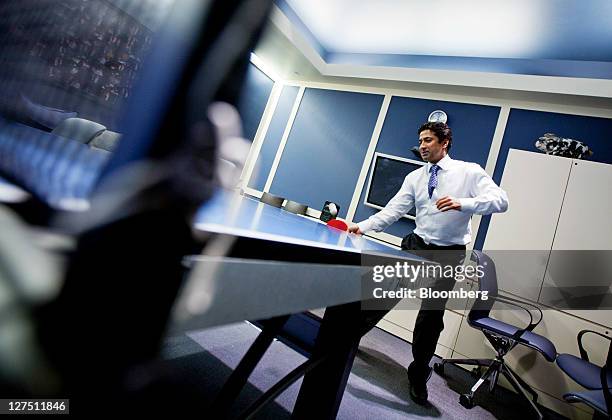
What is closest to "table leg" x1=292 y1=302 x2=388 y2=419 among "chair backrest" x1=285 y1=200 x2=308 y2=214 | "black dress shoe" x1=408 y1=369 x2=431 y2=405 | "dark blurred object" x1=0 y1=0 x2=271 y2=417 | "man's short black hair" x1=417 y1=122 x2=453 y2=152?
"dark blurred object" x1=0 y1=0 x2=271 y2=417

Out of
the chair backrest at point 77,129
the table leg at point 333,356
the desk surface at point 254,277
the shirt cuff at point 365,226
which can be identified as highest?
the shirt cuff at point 365,226

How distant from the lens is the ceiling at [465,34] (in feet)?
10.3

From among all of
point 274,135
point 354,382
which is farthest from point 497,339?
point 274,135

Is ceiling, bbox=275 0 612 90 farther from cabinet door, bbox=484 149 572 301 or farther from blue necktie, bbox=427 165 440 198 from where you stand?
blue necktie, bbox=427 165 440 198

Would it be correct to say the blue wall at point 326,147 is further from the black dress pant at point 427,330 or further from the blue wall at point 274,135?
the black dress pant at point 427,330

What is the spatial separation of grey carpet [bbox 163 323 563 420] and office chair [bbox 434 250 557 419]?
0.13m

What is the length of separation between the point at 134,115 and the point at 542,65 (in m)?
5.01

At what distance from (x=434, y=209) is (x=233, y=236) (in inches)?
90.9

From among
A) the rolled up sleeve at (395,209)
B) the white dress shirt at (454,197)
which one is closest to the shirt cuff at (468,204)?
the white dress shirt at (454,197)

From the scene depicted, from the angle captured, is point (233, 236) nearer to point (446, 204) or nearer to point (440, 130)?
point (446, 204)

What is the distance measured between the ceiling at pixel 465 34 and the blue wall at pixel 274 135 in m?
1.00

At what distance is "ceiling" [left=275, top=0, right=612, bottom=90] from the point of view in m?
3.14

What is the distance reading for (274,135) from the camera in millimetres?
5715

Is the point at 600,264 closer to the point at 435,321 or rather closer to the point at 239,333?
the point at 435,321
